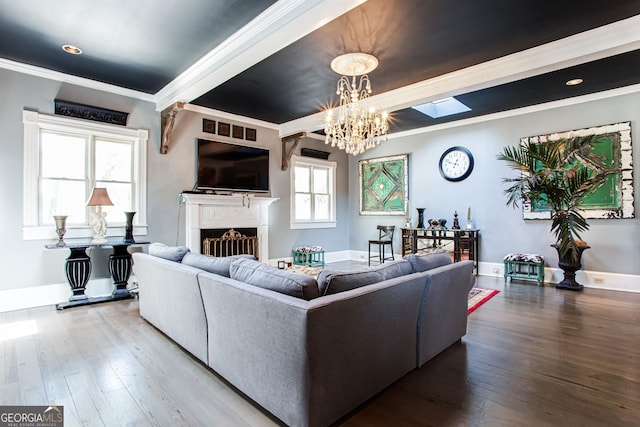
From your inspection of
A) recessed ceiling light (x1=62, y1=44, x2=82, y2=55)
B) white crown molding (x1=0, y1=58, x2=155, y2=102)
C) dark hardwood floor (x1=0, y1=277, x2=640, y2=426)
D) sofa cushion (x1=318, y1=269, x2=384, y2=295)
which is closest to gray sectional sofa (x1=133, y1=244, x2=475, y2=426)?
sofa cushion (x1=318, y1=269, x2=384, y2=295)

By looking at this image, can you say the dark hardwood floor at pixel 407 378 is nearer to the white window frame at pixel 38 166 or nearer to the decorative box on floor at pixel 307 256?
the white window frame at pixel 38 166

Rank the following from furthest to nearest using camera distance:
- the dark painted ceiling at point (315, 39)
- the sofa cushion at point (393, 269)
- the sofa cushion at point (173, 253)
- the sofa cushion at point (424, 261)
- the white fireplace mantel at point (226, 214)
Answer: the white fireplace mantel at point (226, 214)
the sofa cushion at point (173, 253)
the dark painted ceiling at point (315, 39)
the sofa cushion at point (424, 261)
the sofa cushion at point (393, 269)

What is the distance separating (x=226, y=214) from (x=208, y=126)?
5.09 feet

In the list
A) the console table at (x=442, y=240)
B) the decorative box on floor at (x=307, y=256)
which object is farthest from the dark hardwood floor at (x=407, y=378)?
the decorative box on floor at (x=307, y=256)

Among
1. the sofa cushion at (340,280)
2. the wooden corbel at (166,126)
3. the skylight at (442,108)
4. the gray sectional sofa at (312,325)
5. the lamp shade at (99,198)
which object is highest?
the skylight at (442,108)

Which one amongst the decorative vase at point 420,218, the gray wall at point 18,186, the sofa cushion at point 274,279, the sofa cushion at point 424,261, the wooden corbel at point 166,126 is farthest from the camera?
the decorative vase at point 420,218

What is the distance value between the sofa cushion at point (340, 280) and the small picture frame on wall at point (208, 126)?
444 centimetres

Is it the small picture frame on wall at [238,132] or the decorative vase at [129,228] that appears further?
the small picture frame on wall at [238,132]

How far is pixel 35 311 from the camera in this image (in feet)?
12.3

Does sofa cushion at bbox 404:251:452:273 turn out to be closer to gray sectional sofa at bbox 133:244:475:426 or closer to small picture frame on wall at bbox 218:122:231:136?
gray sectional sofa at bbox 133:244:475:426

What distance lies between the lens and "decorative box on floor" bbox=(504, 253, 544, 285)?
5.05 m

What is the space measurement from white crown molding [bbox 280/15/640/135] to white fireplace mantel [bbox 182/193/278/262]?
9.31 feet

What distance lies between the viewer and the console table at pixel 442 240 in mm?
5844

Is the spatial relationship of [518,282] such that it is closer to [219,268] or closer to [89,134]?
[219,268]
